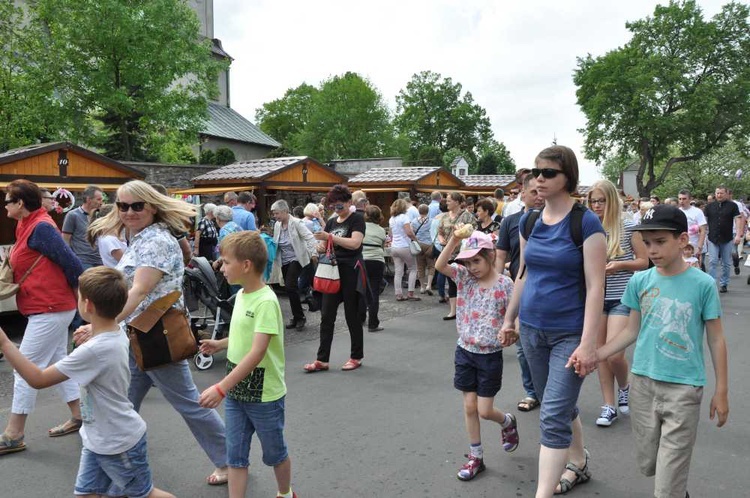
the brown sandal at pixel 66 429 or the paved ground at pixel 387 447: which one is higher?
the brown sandal at pixel 66 429

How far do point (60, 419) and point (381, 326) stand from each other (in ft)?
15.3

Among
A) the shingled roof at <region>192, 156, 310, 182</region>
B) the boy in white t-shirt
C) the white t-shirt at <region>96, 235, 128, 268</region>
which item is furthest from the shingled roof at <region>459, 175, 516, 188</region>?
the boy in white t-shirt

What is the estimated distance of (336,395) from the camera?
213 inches

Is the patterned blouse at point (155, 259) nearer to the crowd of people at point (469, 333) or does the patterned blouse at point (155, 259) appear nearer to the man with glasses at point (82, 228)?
the crowd of people at point (469, 333)

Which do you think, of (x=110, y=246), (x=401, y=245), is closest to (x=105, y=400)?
(x=110, y=246)

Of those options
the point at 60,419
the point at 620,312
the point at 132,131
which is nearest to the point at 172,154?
the point at 132,131

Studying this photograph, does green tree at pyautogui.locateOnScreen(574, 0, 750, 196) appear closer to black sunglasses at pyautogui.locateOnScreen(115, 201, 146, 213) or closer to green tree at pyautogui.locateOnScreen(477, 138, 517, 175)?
green tree at pyautogui.locateOnScreen(477, 138, 517, 175)

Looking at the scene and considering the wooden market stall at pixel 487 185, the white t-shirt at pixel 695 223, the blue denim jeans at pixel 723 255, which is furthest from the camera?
the wooden market stall at pixel 487 185

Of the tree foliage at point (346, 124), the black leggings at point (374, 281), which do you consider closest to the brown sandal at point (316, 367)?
the black leggings at point (374, 281)

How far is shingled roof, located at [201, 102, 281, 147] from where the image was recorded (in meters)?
42.1

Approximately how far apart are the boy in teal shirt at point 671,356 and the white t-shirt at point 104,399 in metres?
2.30

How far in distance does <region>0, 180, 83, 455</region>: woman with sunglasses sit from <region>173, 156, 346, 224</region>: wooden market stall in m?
10.9

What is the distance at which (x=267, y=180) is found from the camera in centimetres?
1541

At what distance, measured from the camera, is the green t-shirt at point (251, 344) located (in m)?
2.99
